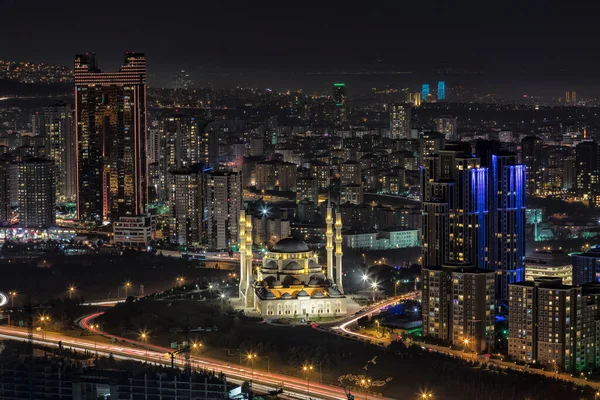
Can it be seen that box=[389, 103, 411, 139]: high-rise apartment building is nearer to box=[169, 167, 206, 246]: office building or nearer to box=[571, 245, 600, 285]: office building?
box=[169, 167, 206, 246]: office building

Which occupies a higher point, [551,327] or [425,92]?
[425,92]

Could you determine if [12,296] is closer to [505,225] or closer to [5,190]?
[505,225]

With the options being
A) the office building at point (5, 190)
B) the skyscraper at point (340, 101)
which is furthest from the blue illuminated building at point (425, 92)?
the office building at point (5, 190)

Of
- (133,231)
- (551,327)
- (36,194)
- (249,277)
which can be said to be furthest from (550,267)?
(36,194)

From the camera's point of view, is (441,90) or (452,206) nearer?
(452,206)

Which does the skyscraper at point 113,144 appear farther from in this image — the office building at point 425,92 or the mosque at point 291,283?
the mosque at point 291,283

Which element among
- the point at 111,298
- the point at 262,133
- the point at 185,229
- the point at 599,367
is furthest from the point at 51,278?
the point at 262,133

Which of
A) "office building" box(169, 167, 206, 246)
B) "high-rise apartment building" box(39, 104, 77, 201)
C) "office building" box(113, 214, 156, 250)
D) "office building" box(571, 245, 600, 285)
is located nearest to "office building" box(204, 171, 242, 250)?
"office building" box(169, 167, 206, 246)
